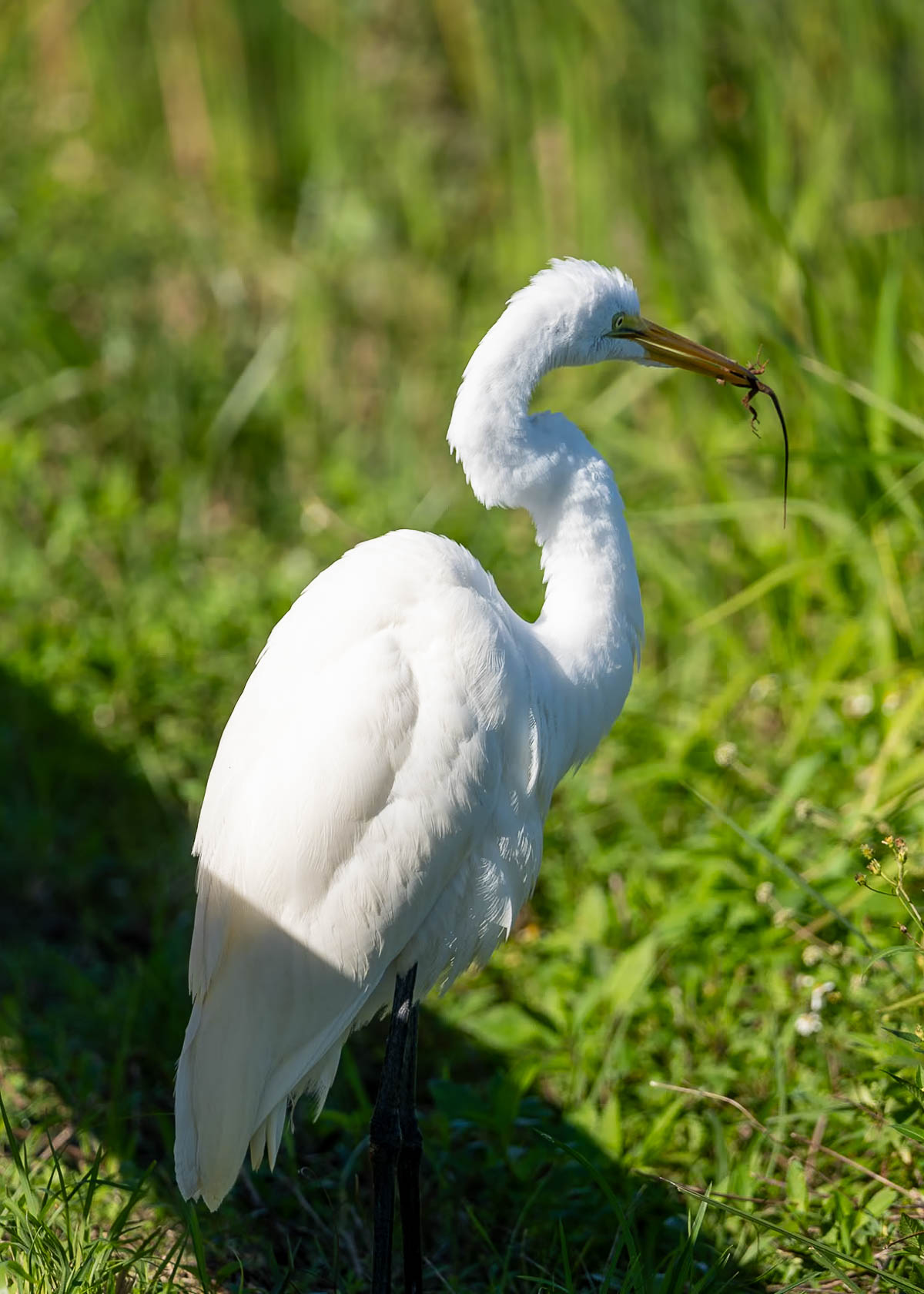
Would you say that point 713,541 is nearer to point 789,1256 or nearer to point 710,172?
point 710,172

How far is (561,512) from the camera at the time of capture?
203 centimetres

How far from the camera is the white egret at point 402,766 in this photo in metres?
1.89

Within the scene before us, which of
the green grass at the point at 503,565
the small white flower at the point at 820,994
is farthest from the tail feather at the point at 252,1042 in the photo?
the small white flower at the point at 820,994

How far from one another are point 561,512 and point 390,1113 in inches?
39.5

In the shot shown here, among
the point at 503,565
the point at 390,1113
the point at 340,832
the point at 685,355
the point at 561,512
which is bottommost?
the point at 503,565

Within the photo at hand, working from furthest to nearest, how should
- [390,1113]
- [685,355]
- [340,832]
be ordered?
[685,355]
[390,1113]
[340,832]

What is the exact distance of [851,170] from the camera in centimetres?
378

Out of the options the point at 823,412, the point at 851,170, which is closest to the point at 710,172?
the point at 851,170

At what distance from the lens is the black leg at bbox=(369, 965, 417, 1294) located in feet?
6.48

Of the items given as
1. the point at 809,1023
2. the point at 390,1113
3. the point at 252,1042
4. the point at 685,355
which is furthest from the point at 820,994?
the point at 685,355

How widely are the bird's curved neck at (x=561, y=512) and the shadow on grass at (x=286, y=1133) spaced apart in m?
0.72

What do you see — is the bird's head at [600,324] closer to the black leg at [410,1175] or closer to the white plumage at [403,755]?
the white plumage at [403,755]

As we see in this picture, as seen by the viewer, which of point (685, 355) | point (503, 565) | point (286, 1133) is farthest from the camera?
point (503, 565)

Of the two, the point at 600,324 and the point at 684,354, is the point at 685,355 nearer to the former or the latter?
the point at 684,354
